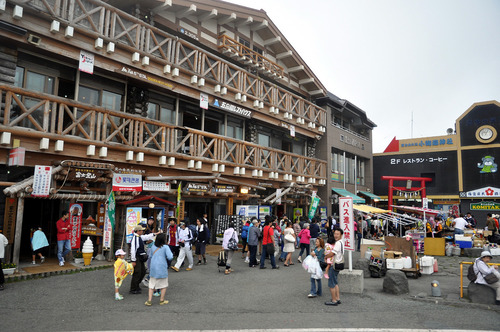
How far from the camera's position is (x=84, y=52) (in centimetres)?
1176

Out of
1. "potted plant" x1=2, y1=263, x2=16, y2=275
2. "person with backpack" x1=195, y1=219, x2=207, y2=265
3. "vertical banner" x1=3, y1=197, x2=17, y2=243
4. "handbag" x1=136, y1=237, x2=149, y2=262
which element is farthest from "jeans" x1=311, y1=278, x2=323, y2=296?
"vertical banner" x1=3, y1=197, x2=17, y2=243

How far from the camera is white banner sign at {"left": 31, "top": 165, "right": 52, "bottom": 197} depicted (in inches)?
394

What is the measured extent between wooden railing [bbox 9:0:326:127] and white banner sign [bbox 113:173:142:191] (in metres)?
4.59

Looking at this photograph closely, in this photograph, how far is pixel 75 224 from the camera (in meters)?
11.7

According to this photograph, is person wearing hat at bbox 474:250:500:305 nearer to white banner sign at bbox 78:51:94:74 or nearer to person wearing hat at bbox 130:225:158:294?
person wearing hat at bbox 130:225:158:294

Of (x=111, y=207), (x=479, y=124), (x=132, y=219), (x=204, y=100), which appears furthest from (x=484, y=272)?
(x=479, y=124)

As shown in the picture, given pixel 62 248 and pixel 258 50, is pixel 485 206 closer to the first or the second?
pixel 258 50

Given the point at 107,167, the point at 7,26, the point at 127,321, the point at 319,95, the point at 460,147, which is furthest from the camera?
the point at 460,147

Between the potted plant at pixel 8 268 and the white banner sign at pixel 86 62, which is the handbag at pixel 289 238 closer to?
the potted plant at pixel 8 268

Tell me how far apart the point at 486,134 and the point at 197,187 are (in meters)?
28.8

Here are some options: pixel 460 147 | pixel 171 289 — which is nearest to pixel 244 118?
pixel 171 289

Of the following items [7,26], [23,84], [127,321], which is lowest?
[127,321]

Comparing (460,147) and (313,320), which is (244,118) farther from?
(460,147)

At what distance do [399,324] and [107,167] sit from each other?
31.5 feet
